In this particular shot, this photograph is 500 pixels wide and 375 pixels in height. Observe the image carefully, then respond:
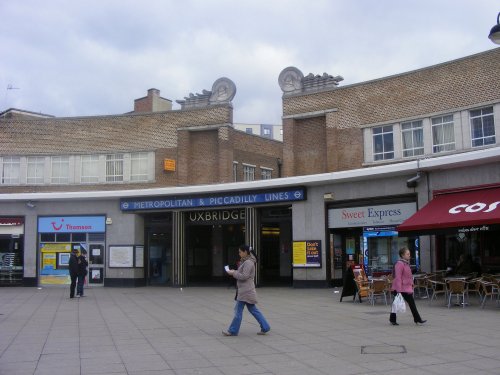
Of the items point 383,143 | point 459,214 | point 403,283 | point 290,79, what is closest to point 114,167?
point 290,79

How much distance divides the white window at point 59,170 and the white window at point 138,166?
11.1 feet

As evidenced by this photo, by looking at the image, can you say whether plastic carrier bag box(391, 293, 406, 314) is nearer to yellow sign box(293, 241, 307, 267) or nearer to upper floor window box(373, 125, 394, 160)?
yellow sign box(293, 241, 307, 267)

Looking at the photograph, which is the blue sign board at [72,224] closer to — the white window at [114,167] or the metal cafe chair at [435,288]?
the white window at [114,167]

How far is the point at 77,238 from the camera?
84.8 feet

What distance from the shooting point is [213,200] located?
77.2 feet

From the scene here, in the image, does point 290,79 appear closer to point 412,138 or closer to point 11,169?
point 412,138

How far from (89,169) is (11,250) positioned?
5635 mm

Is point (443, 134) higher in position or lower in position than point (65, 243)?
higher

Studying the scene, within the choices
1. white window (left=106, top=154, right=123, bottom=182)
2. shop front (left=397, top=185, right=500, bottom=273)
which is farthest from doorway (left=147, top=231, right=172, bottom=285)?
shop front (left=397, top=185, right=500, bottom=273)

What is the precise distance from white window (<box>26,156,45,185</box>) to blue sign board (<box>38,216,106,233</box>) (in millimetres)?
3898

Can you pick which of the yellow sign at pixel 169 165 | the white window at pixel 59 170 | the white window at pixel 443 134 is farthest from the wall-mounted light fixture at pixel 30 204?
the white window at pixel 443 134

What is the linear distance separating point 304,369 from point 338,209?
44.6ft

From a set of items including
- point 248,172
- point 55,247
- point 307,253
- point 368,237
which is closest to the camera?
point 368,237

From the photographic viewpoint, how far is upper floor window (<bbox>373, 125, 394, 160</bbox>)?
77.0 feet
